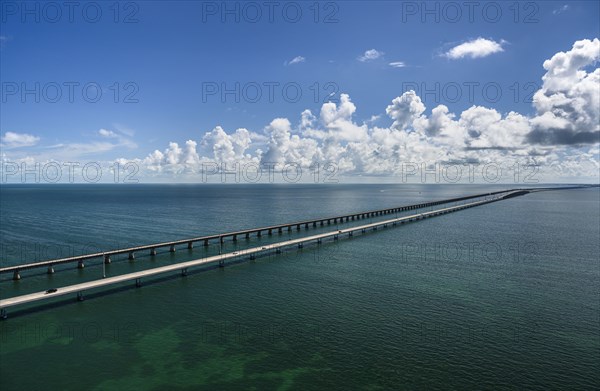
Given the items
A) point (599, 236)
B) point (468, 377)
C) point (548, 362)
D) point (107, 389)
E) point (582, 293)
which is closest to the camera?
point (107, 389)

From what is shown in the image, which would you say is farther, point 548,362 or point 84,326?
point 84,326

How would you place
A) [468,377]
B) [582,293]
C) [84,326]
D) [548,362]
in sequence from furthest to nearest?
[582,293] < [84,326] < [548,362] < [468,377]

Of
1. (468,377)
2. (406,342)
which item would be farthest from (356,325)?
(468,377)

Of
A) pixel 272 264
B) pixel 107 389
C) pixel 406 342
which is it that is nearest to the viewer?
pixel 107 389

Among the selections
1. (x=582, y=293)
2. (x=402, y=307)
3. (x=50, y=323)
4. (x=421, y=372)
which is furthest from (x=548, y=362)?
(x=50, y=323)

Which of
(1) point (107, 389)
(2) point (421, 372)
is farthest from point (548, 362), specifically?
(1) point (107, 389)

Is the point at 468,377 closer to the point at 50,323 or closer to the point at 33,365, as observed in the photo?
the point at 33,365

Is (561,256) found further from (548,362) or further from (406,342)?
(406,342)

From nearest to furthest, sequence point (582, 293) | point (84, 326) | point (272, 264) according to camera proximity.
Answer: point (84, 326), point (582, 293), point (272, 264)

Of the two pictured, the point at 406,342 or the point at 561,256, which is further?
the point at 561,256
